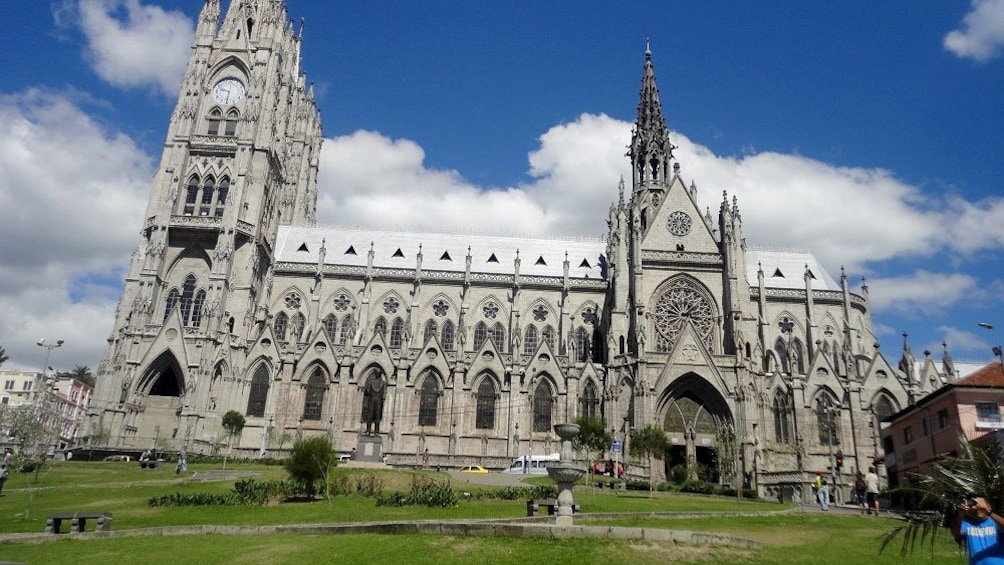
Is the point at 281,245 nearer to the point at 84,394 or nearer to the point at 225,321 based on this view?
the point at 225,321

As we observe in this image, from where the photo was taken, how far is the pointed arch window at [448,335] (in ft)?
188

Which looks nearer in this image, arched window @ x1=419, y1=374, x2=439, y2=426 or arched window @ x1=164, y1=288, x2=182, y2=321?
arched window @ x1=419, y1=374, x2=439, y2=426

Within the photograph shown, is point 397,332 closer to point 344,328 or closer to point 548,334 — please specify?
point 344,328

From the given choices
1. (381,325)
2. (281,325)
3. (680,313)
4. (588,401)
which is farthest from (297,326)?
(680,313)

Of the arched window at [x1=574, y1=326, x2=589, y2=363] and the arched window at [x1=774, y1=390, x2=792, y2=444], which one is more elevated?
the arched window at [x1=574, y1=326, x2=589, y2=363]

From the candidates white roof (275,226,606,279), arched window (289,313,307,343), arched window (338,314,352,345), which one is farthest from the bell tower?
arched window (338,314,352,345)

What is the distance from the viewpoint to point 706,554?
46.8ft

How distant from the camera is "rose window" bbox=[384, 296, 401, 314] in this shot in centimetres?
5884

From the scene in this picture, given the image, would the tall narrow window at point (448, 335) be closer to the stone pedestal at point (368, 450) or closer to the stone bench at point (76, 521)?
the stone pedestal at point (368, 450)

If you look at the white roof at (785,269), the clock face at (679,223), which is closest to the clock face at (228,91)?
the clock face at (679,223)

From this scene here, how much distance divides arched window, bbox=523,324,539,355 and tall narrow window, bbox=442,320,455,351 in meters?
6.16

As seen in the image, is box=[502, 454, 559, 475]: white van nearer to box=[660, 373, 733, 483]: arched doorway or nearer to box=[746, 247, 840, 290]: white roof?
box=[660, 373, 733, 483]: arched doorway

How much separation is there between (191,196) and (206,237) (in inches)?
167

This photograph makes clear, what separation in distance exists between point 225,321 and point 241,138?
1587 centimetres
